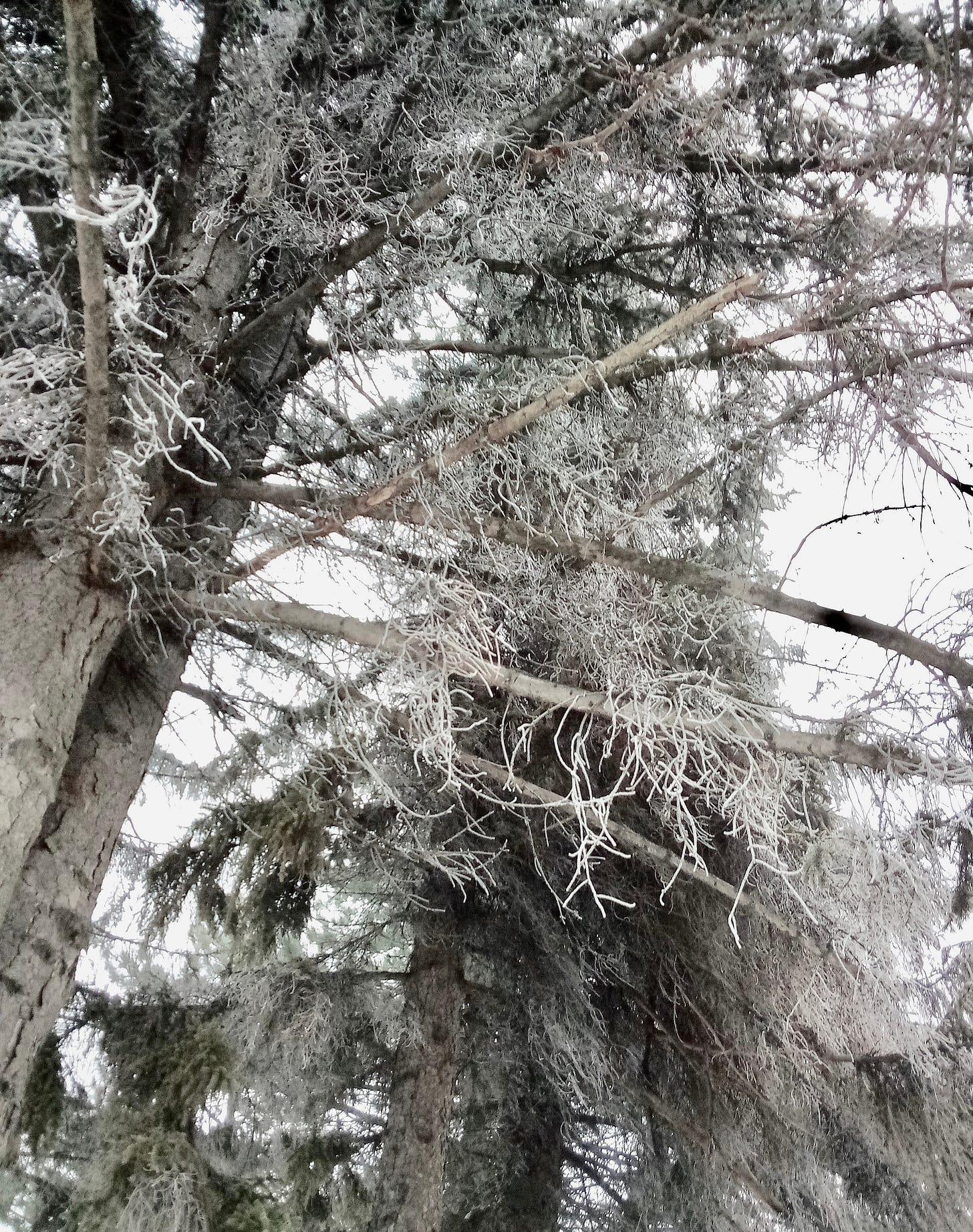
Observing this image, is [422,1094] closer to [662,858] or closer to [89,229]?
[662,858]

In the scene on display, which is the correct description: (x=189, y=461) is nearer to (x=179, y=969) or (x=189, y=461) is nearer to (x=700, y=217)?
(x=700, y=217)

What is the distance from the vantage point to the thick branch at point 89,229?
176 cm

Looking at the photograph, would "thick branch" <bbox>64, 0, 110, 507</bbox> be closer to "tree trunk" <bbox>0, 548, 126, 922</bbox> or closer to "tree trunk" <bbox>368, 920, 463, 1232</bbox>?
"tree trunk" <bbox>0, 548, 126, 922</bbox>

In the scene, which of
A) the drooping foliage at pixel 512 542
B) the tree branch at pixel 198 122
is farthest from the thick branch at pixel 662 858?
the tree branch at pixel 198 122

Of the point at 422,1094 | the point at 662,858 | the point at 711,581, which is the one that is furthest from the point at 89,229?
the point at 422,1094

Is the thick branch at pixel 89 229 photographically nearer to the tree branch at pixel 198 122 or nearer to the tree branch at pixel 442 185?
the tree branch at pixel 198 122

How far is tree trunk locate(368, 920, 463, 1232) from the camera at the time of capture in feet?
16.3

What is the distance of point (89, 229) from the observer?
199cm

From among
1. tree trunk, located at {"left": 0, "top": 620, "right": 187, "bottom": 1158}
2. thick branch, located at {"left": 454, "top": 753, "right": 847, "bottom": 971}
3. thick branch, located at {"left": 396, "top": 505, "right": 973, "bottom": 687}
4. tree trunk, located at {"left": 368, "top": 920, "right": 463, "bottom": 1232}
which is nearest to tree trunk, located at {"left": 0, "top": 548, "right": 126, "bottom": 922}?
tree trunk, located at {"left": 0, "top": 620, "right": 187, "bottom": 1158}

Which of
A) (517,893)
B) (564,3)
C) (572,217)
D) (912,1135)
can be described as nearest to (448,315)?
(572,217)

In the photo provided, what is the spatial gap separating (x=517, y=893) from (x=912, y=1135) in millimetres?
2212

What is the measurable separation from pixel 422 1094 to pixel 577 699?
367 cm

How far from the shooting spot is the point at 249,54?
313cm

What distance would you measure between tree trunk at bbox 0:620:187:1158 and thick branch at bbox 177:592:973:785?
0.57 meters
